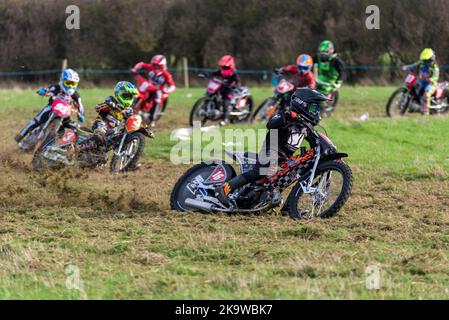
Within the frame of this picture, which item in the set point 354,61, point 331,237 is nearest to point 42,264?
point 331,237

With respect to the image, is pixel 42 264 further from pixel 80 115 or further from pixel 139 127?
pixel 80 115

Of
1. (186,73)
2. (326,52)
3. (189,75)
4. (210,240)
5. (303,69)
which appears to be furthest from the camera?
(189,75)

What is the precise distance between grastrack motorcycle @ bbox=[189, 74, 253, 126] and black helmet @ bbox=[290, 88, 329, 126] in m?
9.54

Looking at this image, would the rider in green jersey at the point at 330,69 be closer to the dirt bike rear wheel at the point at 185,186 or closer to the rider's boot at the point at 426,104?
the rider's boot at the point at 426,104

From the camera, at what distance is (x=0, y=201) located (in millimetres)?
10570

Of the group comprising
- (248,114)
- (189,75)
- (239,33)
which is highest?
(239,33)

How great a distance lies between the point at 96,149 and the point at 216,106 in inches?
258

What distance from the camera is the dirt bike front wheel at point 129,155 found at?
12.8 metres

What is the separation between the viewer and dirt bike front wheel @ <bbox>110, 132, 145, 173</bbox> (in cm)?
1275

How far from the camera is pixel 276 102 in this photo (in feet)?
59.0

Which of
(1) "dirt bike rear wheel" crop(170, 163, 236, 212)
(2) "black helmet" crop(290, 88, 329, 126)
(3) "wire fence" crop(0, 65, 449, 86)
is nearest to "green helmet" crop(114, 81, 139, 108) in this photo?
(1) "dirt bike rear wheel" crop(170, 163, 236, 212)

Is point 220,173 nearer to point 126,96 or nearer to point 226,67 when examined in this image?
point 126,96

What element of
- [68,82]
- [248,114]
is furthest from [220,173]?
[248,114]

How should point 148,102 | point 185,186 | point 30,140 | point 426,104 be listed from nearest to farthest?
point 185,186 < point 30,140 < point 426,104 < point 148,102
